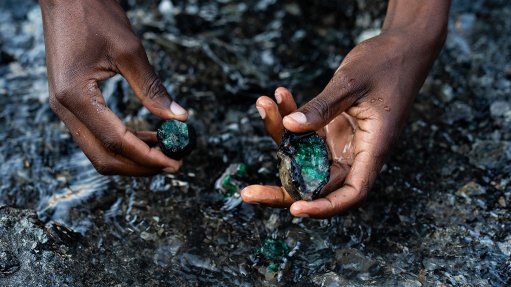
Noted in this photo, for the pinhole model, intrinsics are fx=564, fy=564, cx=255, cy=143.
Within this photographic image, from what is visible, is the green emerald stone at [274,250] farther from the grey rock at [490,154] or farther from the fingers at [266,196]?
the grey rock at [490,154]

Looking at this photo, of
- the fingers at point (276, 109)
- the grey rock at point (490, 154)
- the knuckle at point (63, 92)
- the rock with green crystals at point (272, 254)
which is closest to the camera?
the knuckle at point (63, 92)

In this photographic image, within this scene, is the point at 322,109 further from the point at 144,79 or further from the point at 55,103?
the point at 55,103

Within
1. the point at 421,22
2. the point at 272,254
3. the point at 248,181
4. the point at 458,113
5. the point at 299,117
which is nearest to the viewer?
the point at 299,117

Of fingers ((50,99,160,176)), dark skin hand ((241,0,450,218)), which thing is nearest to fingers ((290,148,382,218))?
dark skin hand ((241,0,450,218))

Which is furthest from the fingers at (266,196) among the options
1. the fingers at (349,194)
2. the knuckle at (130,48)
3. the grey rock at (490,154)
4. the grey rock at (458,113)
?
the grey rock at (458,113)

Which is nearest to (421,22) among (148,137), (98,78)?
(148,137)

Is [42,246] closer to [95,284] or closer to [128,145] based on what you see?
[95,284]

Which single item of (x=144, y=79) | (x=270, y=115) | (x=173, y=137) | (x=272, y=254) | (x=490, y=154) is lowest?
(x=272, y=254)
